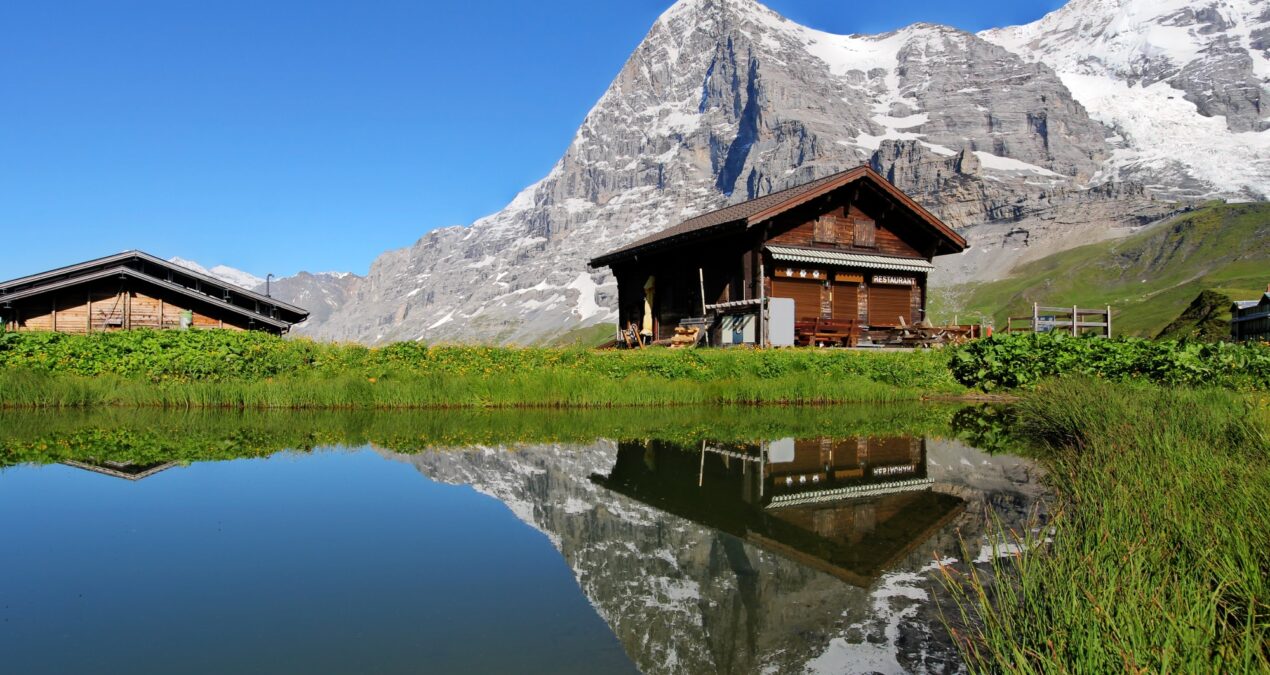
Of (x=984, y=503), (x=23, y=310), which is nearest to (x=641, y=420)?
(x=984, y=503)

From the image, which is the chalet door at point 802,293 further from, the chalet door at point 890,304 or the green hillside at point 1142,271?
the green hillside at point 1142,271

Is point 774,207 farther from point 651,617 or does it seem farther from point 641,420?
point 651,617

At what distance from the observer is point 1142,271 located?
14325 cm

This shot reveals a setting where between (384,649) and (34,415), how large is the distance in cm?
1609

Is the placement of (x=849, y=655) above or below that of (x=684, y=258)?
below

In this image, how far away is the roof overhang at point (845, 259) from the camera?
28297 millimetres

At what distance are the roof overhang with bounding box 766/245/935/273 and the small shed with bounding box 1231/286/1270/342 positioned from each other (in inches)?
592

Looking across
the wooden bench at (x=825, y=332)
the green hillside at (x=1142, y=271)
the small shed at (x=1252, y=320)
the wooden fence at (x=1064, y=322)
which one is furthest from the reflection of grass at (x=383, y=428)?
the green hillside at (x=1142, y=271)

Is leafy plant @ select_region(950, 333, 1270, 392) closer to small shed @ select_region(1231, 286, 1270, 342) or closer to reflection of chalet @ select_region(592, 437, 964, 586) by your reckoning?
reflection of chalet @ select_region(592, 437, 964, 586)

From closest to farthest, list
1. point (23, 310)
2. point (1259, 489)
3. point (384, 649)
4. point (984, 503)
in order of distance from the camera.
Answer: point (384, 649), point (1259, 489), point (984, 503), point (23, 310)

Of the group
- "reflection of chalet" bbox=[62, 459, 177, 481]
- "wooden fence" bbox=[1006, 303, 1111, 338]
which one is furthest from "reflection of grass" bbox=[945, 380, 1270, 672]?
"wooden fence" bbox=[1006, 303, 1111, 338]

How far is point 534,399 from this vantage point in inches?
760

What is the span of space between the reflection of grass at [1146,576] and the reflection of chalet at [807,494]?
3.57 ft

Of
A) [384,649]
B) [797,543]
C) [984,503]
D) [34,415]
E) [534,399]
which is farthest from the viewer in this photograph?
[534,399]
